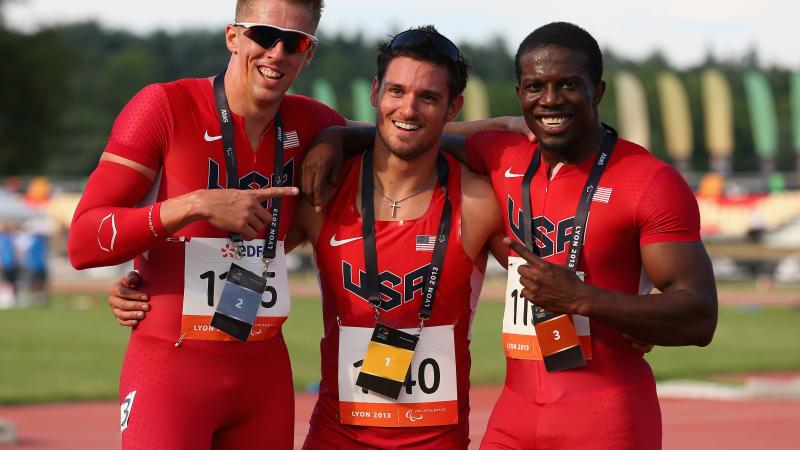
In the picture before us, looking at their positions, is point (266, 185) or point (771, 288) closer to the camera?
point (266, 185)

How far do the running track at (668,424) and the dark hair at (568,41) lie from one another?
657cm

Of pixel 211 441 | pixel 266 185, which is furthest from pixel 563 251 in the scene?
pixel 211 441

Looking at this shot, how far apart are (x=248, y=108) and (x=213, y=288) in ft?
2.53

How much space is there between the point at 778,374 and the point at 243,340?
14.5m

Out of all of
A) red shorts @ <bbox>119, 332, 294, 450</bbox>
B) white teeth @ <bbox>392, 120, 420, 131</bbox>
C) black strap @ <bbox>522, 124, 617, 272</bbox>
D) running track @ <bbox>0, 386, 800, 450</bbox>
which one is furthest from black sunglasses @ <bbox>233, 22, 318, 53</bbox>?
running track @ <bbox>0, 386, 800, 450</bbox>

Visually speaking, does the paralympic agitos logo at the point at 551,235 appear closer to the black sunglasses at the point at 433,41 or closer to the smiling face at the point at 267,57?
the black sunglasses at the point at 433,41

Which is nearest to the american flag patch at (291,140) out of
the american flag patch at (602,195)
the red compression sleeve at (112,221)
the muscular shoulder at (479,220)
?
the red compression sleeve at (112,221)

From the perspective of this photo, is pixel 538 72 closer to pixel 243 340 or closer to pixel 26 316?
pixel 243 340

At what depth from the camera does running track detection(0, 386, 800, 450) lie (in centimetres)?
1174

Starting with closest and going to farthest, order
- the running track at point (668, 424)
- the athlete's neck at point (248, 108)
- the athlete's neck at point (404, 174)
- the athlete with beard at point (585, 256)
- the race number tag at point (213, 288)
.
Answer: the athlete with beard at point (585, 256) → the race number tag at point (213, 288) → the athlete's neck at point (248, 108) → the athlete's neck at point (404, 174) → the running track at point (668, 424)

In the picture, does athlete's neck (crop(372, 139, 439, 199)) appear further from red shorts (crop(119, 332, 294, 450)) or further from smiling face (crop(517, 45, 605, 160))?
red shorts (crop(119, 332, 294, 450))

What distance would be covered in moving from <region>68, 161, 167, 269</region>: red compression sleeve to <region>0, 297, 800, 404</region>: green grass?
33.5 ft

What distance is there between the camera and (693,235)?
4824mm

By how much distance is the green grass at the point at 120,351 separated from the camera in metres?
16.0
